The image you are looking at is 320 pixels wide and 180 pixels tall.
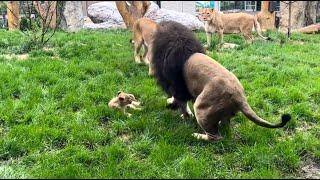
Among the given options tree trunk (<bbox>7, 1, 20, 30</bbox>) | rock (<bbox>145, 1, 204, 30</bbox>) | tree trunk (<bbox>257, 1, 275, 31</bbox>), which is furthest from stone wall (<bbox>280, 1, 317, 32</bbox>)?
tree trunk (<bbox>7, 1, 20, 30</bbox>)

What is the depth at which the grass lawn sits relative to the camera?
5.06 m

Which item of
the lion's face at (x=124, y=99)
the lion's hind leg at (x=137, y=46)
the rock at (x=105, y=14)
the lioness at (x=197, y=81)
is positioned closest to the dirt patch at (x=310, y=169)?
the lioness at (x=197, y=81)

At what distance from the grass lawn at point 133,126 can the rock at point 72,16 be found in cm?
691

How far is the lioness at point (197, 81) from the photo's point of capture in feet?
17.7

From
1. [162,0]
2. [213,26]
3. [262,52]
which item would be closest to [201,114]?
[262,52]

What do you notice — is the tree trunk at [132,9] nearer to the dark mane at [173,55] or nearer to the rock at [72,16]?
the rock at [72,16]

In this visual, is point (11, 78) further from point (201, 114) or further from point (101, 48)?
point (201, 114)

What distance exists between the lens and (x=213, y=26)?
1156cm

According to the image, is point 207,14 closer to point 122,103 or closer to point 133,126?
point 122,103

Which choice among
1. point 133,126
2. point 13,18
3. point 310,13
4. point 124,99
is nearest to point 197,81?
point 133,126

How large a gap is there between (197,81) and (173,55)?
58 centimetres

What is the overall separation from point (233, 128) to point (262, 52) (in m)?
4.49

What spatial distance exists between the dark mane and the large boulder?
370 inches

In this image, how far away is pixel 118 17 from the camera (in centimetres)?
1841
